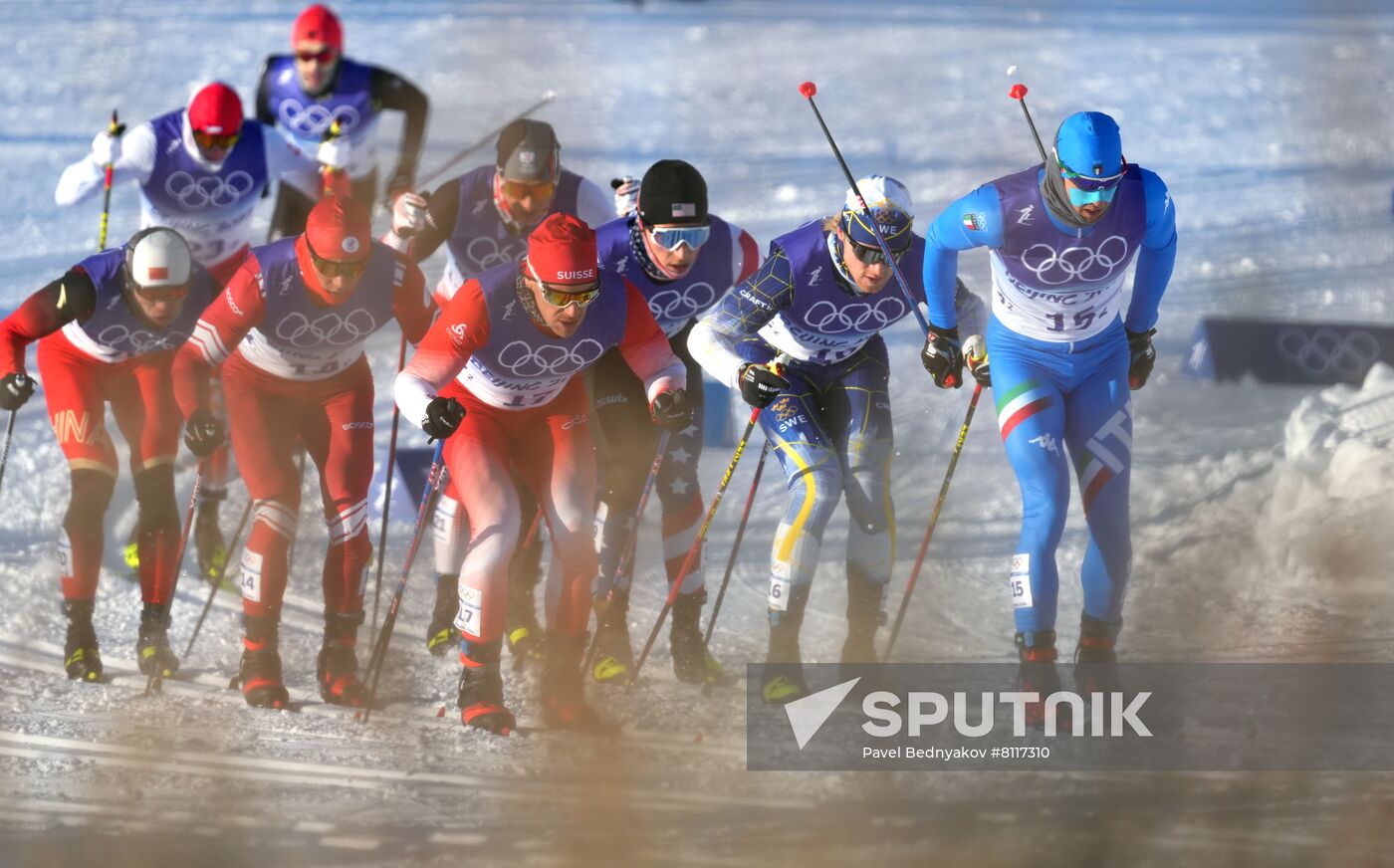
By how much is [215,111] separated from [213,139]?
0.14 meters

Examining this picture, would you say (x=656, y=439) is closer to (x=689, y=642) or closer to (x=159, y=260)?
(x=689, y=642)

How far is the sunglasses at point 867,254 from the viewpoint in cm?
634

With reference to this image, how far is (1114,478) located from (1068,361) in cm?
46

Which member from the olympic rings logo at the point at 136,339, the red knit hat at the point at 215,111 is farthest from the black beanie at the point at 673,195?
the red knit hat at the point at 215,111

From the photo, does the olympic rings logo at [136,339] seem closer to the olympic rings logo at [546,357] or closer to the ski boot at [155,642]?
the ski boot at [155,642]

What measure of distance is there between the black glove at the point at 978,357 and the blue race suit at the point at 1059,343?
2.0 inches

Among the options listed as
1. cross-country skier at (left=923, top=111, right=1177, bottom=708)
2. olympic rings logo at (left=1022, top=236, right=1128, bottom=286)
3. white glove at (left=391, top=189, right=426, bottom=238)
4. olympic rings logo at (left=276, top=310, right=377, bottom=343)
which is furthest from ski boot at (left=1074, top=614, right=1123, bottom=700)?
white glove at (left=391, top=189, right=426, bottom=238)

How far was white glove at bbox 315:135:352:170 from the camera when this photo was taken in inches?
330

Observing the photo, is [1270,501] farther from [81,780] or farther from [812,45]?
[812,45]

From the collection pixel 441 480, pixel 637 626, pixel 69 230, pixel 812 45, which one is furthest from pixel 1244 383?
pixel 69 230

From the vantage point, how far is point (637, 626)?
24.2 ft

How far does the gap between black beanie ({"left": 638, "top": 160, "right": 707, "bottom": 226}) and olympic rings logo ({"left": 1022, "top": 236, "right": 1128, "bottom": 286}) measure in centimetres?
125

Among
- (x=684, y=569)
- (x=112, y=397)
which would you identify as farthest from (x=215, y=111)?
(x=684, y=569)

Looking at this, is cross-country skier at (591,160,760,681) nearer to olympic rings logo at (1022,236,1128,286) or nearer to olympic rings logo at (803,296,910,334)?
olympic rings logo at (803,296,910,334)
